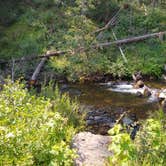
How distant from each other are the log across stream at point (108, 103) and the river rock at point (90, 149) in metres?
2.28

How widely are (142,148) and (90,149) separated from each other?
4.44 feet

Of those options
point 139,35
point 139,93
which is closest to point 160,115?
point 139,93

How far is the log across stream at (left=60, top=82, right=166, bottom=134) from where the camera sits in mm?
10656

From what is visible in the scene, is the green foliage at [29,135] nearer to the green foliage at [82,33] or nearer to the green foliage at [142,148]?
the green foliage at [142,148]

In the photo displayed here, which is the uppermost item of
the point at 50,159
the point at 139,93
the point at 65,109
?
the point at 50,159

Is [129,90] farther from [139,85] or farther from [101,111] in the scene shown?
[101,111]

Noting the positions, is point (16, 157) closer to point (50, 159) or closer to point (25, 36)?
point (50, 159)

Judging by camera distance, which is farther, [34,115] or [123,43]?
[123,43]

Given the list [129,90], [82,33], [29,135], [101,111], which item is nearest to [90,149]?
[29,135]

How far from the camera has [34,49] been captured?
637 inches

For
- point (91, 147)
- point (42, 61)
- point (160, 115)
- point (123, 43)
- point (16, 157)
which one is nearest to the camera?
point (16, 157)

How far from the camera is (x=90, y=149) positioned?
7.06 meters

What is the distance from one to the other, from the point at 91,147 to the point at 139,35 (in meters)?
11.0

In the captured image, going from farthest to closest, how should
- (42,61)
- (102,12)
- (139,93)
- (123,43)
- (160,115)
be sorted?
(102,12), (123,43), (42,61), (139,93), (160,115)
